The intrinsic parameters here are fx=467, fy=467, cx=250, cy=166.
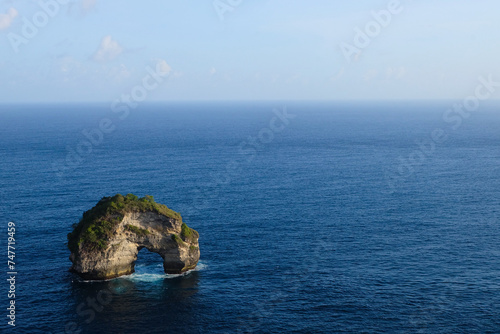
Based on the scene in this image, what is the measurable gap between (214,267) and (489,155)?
14006 cm

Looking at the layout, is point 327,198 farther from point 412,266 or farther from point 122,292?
point 122,292

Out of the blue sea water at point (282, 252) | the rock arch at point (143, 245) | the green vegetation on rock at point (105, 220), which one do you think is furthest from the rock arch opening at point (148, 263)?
the green vegetation on rock at point (105, 220)

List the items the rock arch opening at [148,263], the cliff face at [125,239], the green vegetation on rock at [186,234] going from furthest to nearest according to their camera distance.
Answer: the rock arch opening at [148,263] → the green vegetation on rock at [186,234] → the cliff face at [125,239]

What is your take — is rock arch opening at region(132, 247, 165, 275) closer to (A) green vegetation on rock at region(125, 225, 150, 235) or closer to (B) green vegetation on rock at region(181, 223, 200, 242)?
(A) green vegetation on rock at region(125, 225, 150, 235)

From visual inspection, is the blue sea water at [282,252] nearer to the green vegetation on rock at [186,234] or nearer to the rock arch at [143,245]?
the rock arch at [143,245]

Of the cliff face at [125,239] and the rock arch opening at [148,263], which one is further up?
the cliff face at [125,239]

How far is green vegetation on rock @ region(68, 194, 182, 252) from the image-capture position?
70.8 metres

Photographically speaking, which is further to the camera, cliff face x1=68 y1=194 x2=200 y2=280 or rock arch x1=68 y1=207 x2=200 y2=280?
rock arch x1=68 y1=207 x2=200 y2=280

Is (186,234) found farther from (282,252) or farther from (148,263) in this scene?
(282,252)

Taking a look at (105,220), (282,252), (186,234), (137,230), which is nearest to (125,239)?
(137,230)

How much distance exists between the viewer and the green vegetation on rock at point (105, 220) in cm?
7081

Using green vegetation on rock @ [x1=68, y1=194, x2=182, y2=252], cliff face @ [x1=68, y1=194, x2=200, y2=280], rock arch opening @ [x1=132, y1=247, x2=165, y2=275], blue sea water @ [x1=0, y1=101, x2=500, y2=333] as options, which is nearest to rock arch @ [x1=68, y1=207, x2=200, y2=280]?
cliff face @ [x1=68, y1=194, x2=200, y2=280]

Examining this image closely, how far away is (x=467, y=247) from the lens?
82.2 meters

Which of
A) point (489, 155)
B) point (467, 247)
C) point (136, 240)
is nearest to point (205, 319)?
point (136, 240)
